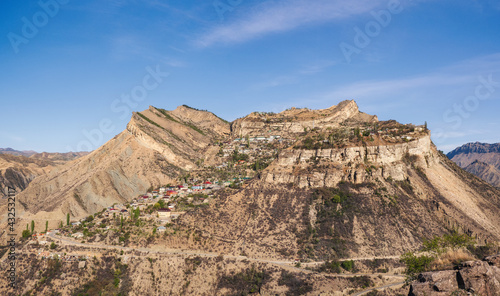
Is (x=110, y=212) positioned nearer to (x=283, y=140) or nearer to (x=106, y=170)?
(x=106, y=170)

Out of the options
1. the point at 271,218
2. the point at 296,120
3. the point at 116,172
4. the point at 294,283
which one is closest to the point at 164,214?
the point at 271,218

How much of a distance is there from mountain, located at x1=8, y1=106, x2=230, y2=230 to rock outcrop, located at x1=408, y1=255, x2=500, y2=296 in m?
80.4

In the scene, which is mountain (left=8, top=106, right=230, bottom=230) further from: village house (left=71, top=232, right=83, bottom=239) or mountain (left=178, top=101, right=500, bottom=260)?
mountain (left=178, top=101, right=500, bottom=260)

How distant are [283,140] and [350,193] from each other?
182 ft

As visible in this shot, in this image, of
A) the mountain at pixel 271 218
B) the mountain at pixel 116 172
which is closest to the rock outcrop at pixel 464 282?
the mountain at pixel 271 218

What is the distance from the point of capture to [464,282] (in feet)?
84.0

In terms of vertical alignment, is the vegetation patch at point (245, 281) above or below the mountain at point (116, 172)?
below

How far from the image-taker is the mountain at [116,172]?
95.6 meters

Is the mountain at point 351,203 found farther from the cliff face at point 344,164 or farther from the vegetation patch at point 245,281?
the vegetation patch at point 245,281

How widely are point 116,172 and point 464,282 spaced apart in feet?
307

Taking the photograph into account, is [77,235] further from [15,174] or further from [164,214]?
[15,174]

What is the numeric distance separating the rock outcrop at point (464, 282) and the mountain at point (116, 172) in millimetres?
80377

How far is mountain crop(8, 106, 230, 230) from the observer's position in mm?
95625

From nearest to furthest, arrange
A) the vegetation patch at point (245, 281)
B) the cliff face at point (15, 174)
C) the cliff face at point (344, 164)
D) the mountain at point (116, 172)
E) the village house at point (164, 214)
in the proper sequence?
the vegetation patch at point (245, 281) < the village house at point (164, 214) < the cliff face at point (344, 164) < the mountain at point (116, 172) < the cliff face at point (15, 174)
